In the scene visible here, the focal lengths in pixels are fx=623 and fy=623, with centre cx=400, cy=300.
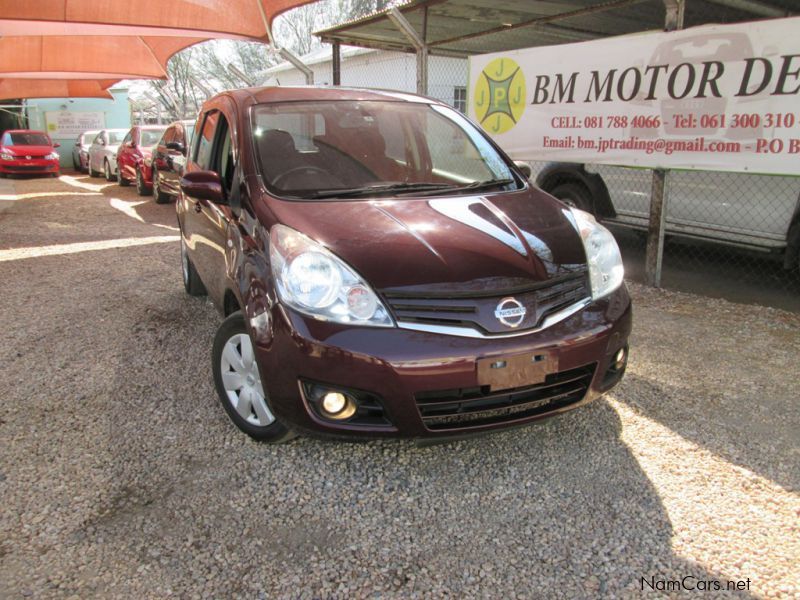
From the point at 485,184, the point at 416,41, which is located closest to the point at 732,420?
the point at 485,184

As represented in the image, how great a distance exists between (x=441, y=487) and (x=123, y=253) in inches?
245

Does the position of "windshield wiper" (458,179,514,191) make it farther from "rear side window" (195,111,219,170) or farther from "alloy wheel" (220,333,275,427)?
"rear side window" (195,111,219,170)

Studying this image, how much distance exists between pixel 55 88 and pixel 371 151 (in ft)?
75.1

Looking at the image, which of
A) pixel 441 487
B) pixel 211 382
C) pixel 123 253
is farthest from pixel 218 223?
pixel 123 253

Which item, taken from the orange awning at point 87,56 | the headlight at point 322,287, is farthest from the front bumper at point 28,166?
the headlight at point 322,287

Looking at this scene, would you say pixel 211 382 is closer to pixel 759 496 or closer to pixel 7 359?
pixel 7 359

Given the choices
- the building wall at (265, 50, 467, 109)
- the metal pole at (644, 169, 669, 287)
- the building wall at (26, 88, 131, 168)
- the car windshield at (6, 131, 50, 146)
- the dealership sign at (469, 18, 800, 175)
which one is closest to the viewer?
the dealership sign at (469, 18, 800, 175)

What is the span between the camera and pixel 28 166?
61.0 ft

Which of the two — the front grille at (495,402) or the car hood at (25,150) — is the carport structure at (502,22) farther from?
the car hood at (25,150)

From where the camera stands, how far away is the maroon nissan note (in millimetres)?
2443

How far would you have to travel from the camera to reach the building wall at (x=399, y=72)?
1492cm

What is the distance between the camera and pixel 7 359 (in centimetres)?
420

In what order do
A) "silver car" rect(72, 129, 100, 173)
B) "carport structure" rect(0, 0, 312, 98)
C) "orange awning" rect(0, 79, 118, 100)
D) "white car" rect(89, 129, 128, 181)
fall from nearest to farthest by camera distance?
1. "carport structure" rect(0, 0, 312, 98)
2. "white car" rect(89, 129, 128, 181)
3. "silver car" rect(72, 129, 100, 173)
4. "orange awning" rect(0, 79, 118, 100)

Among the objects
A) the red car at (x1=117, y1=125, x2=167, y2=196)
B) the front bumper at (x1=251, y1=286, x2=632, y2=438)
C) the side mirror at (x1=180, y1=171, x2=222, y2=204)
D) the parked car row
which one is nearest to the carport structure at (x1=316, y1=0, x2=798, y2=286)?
the parked car row
